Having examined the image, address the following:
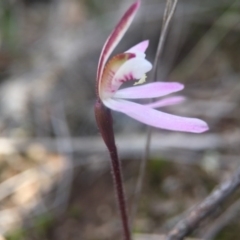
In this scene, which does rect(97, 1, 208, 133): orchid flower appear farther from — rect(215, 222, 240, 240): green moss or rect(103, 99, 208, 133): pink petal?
rect(215, 222, 240, 240): green moss

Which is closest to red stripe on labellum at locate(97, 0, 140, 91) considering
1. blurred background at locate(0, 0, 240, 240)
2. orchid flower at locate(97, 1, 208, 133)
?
orchid flower at locate(97, 1, 208, 133)

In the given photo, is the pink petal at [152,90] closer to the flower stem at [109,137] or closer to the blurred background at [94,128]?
the flower stem at [109,137]

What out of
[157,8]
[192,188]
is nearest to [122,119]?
[192,188]

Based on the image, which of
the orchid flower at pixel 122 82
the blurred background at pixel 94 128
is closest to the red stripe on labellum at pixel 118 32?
the orchid flower at pixel 122 82

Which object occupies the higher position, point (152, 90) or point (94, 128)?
point (152, 90)

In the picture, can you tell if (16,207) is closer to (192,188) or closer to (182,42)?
(192,188)

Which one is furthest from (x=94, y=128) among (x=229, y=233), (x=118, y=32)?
(x=118, y=32)

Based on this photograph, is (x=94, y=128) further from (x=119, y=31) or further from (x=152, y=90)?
(x=119, y=31)
